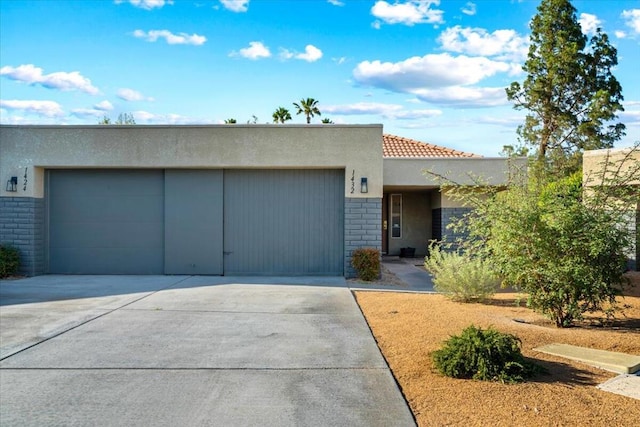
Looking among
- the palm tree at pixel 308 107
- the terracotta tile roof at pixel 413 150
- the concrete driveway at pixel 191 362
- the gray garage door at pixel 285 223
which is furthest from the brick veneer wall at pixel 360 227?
the palm tree at pixel 308 107

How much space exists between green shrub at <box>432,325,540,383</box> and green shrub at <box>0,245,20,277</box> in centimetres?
1193

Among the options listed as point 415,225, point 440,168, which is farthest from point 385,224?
point 440,168

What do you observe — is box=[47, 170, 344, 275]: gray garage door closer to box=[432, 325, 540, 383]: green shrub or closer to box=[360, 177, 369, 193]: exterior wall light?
box=[360, 177, 369, 193]: exterior wall light

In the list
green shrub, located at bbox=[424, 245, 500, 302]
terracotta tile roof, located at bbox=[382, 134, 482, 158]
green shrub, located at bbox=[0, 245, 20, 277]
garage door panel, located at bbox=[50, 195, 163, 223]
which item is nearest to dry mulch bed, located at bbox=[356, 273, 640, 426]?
green shrub, located at bbox=[424, 245, 500, 302]

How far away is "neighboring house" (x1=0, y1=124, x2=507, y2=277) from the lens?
14023 millimetres

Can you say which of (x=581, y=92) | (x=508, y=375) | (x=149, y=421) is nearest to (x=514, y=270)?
(x=508, y=375)

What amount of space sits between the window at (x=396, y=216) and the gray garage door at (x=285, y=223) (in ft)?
27.7

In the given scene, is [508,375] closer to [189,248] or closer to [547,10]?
[189,248]

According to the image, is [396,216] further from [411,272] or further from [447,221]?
[411,272]

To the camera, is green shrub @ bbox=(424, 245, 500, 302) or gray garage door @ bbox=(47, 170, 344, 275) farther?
gray garage door @ bbox=(47, 170, 344, 275)

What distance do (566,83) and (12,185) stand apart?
24.4m

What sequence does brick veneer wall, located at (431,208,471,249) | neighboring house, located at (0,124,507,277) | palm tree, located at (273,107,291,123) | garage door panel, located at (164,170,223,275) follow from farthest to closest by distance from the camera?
1. palm tree, located at (273,107,291,123)
2. brick veneer wall, located at (431,208,471,249)
3. garage door panel, located at (164,170,223,275)
4. neighboring house, located at (0,124,507,277)

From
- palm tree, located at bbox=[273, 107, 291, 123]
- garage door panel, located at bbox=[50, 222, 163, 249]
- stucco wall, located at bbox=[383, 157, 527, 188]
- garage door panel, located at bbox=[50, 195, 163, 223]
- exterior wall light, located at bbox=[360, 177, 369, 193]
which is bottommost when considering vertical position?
garage door panel, located at bbox=[50, 222, 163, 249]

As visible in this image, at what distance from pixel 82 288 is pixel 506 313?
347 inches
